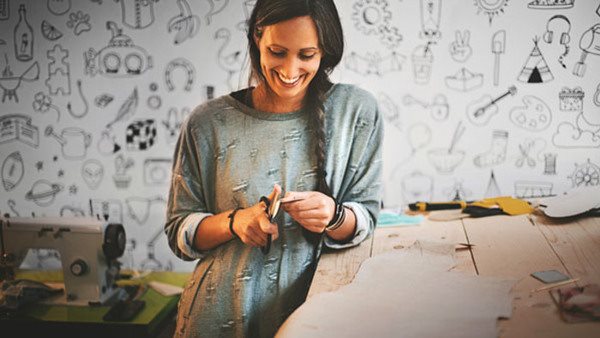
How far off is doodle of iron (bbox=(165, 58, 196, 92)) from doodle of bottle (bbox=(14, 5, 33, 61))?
0.73 metres

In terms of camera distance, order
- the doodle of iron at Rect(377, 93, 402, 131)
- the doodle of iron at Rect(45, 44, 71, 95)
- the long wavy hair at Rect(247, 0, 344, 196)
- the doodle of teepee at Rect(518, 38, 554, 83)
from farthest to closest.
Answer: the doodle of iron at Rect(45, 44, 71, 95) → the doodle of iron at Rect(377, 93, 402, 131) → the doodle of teepee at Rect(518, 38, 554, 83) → the long wavy hair at Rect(247, 0, 344, 196)

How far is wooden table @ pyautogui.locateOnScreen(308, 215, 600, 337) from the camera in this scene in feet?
3.11

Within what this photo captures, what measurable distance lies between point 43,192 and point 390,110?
183 cm

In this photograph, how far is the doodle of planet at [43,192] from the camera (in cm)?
281

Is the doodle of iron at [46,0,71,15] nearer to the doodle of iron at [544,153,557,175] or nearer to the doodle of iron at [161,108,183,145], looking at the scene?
the doodle of iron at [161,108,183,145]

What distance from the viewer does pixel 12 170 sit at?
284 cm

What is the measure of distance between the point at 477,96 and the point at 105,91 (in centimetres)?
176

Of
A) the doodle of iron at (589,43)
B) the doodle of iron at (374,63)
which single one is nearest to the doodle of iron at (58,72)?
the doodle of iron at (374,63)

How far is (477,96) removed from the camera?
2.36 metres

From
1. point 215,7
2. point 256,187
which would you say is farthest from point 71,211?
point 256,187

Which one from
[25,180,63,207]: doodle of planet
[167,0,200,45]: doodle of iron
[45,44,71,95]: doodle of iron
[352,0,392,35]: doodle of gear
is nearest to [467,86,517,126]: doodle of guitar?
[352,0,392,35]: doodle of gear

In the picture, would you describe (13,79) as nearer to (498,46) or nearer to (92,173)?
(92,173)

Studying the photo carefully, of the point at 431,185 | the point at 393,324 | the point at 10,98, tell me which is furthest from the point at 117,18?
the point at 393,324

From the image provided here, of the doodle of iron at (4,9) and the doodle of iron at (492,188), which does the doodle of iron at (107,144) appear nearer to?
the doodle of iron at (4,9)
